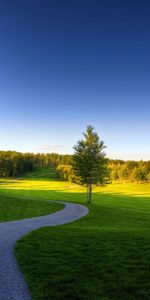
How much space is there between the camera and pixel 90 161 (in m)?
35.5

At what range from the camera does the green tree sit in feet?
117

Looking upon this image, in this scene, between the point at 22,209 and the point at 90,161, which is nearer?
the point at 22,209

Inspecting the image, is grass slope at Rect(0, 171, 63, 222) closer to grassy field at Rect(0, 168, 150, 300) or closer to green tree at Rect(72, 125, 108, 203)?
green tree at Rect(72, 125, 108, 203)

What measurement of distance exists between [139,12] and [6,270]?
19.8m

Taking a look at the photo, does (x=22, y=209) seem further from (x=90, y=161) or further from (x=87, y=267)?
(x=87, y=267)

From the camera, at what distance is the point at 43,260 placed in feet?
26.4

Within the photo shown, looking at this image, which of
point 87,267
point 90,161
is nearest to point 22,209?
point 90,161

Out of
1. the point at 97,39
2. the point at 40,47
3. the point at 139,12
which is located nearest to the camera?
the point at 139,12

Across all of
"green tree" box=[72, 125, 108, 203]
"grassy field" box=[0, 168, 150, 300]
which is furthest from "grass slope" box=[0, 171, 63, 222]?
"grassy field" box=[0, 168, 150, 300]

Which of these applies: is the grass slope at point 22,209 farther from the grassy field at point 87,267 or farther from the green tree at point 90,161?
the grassy field at point 87,267

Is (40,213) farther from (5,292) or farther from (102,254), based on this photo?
(5,292)

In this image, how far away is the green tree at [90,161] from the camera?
117 feet

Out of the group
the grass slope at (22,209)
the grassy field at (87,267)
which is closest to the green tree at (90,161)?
the grass slope at (22,209)

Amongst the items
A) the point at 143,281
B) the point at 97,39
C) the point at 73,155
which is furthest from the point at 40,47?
the point at 143,281
